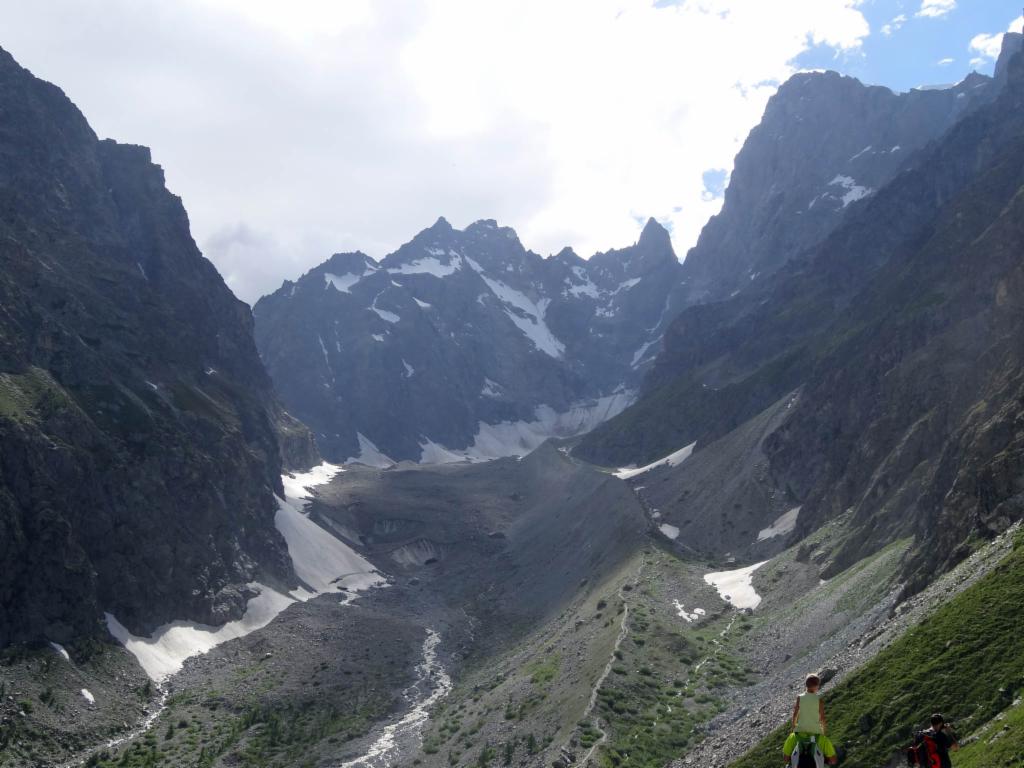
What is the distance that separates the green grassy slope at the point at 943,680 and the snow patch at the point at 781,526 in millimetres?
73651

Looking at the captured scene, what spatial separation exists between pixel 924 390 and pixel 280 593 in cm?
8679

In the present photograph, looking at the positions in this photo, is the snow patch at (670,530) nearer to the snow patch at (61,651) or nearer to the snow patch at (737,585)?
the snow patch at (737,585)

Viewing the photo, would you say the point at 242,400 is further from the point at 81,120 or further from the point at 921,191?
the point at 921,191

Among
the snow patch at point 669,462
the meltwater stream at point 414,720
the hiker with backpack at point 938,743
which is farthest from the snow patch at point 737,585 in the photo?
the snow patch at point 669,462

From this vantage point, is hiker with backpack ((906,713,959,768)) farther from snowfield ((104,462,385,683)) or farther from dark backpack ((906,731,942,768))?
snowfield ((104,462,385,683))

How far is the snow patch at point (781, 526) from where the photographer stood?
111m

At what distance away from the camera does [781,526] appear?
114062 mm

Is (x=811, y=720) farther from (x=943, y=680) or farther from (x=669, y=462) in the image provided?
(x=669, y=462)

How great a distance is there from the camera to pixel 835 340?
16550cm

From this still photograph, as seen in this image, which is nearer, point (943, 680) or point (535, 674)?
point (943, 680)

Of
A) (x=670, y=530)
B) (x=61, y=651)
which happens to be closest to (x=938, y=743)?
(x=61, y=651)

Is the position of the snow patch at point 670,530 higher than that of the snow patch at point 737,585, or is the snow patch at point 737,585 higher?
the snow patch at point 670,530

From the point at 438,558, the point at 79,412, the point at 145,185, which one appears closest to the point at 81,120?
the point at 145,185

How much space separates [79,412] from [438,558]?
76110mm
